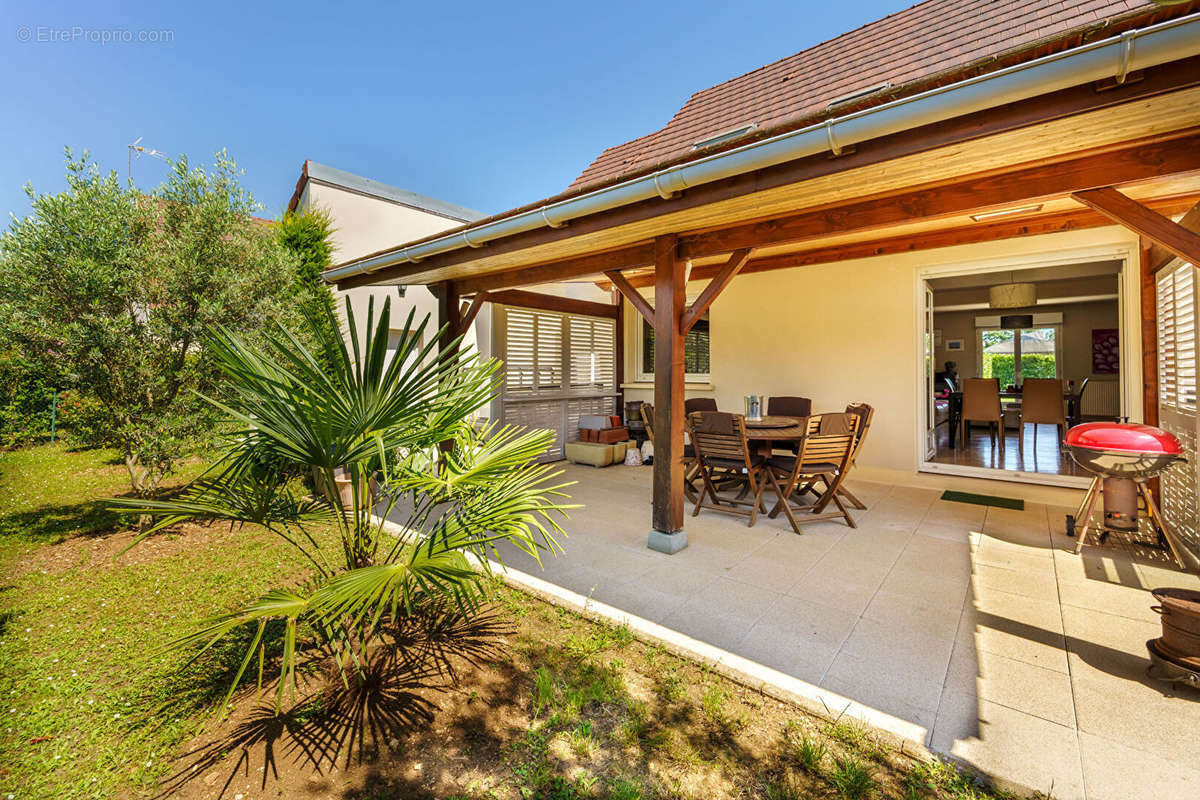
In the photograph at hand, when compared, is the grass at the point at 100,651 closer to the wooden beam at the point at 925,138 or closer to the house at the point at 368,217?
the wooden beam at the point at 925,138

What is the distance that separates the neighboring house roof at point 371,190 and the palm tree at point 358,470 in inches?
255

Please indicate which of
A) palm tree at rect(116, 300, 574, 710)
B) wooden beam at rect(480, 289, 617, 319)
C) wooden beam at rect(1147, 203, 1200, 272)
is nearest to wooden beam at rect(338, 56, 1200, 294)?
wooden beam at rect(1147, 203, 1200, 272)

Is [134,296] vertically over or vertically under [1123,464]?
over

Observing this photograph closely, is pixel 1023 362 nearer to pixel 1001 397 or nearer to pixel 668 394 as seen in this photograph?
pixel 1001 397

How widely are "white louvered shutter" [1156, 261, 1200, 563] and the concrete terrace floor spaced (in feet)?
1.95

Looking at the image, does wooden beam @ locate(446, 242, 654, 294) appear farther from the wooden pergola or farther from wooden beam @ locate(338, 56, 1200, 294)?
wooden beam @ locate(338, 56, 1200, 294)

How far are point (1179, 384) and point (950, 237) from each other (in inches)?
97.5

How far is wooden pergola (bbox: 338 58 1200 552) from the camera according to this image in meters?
1.99

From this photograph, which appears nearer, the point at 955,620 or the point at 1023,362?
the point at 955,620

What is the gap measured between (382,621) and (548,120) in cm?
1154

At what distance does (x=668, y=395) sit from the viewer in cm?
353

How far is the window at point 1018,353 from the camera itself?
1188cm

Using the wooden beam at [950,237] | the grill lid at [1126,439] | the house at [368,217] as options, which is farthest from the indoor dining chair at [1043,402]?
the house at [368,217]

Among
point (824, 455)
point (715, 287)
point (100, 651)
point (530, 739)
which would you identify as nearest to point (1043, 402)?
point (824, 455)
